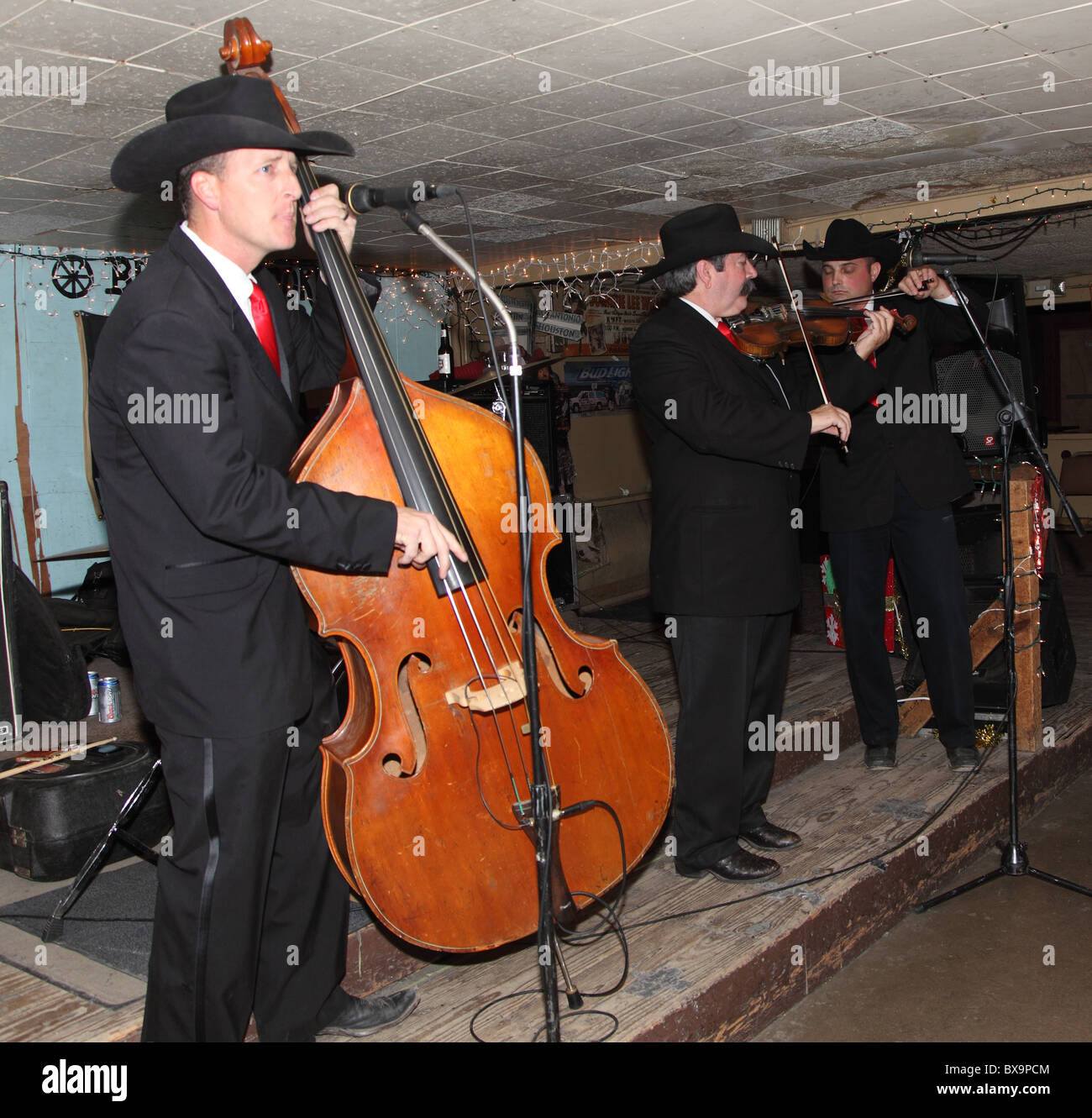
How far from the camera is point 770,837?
3.06 m

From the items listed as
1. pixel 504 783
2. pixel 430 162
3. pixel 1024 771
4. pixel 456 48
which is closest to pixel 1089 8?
pixel 456 48

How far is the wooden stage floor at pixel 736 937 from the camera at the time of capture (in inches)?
88.0

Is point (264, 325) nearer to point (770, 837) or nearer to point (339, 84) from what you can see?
point (770, 837)

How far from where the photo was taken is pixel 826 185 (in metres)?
6.52

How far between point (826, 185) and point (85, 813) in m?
5.48

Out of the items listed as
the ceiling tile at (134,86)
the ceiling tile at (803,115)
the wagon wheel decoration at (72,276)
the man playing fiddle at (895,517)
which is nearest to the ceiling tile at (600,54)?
the ceiling tile at (803,115)

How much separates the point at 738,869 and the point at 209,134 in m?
2.12

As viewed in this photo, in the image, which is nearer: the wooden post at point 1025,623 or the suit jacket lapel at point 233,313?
the suit jacket lapel at point 233,313

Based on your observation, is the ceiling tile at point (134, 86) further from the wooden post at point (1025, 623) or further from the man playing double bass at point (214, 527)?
the wooden post at point (1025, 623)

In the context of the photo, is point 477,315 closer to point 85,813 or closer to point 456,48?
point 456,48

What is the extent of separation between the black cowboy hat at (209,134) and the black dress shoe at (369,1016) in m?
1.62

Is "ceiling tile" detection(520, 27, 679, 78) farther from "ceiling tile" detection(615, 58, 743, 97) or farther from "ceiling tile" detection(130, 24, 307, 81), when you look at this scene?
"ceiling tile" detection(130, 24, 307, 81)

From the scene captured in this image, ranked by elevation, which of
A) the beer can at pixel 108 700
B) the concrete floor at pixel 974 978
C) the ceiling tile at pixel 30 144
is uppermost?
the ceiling tile at pixel 30 144

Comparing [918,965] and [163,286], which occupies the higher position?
[163,286]
